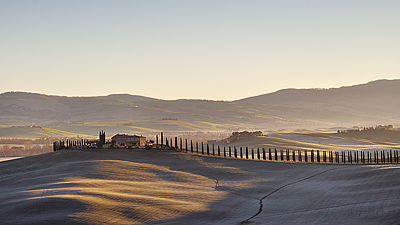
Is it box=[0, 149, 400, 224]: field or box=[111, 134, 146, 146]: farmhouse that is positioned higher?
box=[111, 134, 146, 146]: farmhouse

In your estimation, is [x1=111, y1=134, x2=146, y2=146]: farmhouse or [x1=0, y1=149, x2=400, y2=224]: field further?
[x1=111, y1=134, x2=146, y2=146]: farmhouse

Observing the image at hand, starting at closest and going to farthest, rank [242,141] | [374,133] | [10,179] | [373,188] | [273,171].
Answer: [373,188]
[10,179]
[273,171]
[242,141]
[374,133]

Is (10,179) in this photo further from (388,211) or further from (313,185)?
(388,211)

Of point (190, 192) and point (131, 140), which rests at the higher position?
point (131, 140)

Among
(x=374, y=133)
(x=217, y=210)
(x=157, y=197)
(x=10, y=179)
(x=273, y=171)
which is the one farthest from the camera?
(x=374, y=133)

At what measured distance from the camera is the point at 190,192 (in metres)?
28.7

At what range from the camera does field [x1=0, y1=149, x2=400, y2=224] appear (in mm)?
21375

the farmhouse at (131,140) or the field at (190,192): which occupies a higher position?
the farmhouse at (131,140)

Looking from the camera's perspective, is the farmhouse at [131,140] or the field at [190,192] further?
the farmhouse at [131,140]

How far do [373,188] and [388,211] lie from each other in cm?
689

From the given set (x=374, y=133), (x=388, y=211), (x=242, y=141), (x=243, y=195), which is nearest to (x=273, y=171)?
(x=243, y=195)

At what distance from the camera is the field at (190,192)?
70.1 feet

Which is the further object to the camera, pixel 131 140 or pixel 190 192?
pixel 131 140

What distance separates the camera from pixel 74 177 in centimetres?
3216
